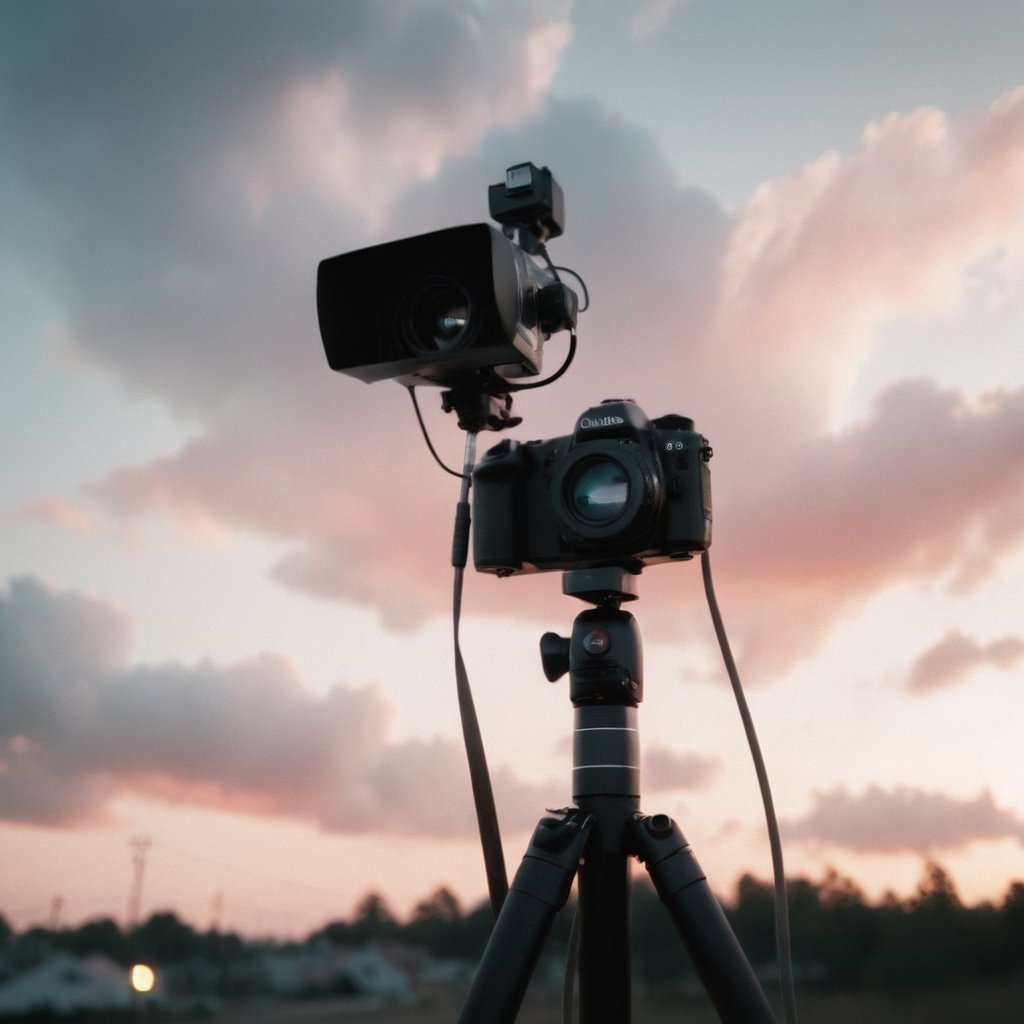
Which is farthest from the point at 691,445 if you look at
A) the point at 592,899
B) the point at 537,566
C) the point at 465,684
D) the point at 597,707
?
the point at 592,899

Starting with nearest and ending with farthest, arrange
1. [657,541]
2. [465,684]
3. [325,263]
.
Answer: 1. [657,541]
2. [465,684]
3. [325,263]

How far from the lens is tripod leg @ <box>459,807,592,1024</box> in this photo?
153 cm

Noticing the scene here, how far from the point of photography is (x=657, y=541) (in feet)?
5.84

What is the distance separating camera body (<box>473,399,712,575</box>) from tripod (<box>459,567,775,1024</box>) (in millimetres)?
71

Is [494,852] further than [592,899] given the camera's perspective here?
Yes

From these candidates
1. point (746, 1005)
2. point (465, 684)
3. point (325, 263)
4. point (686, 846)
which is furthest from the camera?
point (325, 263)

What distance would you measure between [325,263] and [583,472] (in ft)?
2.38

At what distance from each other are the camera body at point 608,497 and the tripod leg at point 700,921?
1.52 ft

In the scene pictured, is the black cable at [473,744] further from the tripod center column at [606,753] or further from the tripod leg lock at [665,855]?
the tripod leg lock at [665,855]

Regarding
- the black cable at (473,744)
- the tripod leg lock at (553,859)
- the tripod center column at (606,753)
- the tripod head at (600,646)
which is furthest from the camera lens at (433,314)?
the tripod leg lock at (553,859)

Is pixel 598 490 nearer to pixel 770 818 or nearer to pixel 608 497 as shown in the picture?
pixel 608 497

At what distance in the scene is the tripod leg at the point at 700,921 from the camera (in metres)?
1.53

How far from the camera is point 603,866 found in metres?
1.66

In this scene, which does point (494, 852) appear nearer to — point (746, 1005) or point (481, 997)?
point (481, 997)
